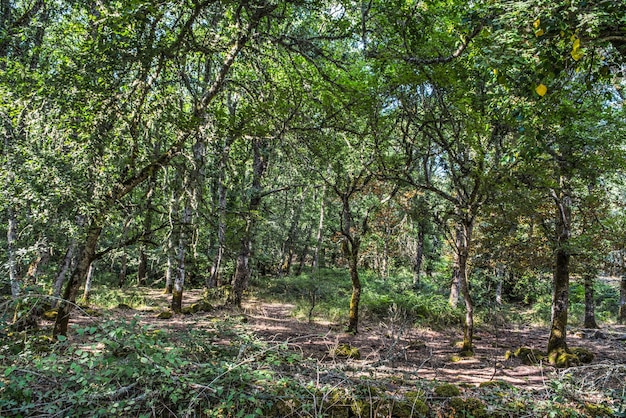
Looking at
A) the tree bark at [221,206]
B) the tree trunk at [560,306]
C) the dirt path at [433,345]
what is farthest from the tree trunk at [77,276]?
the tree trunk at [560,306]

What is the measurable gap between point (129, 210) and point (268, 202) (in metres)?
13.7

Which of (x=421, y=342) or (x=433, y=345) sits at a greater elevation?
(x=421, y=342)

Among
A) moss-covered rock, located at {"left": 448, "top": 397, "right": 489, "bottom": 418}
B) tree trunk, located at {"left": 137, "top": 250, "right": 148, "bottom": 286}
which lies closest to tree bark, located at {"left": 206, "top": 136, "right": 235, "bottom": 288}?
moss-covered rock, located at {"left": 448, "top": 397, "right": 489, "bottom": 418}

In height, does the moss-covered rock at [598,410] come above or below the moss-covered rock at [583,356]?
above

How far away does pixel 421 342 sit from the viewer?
898 cm

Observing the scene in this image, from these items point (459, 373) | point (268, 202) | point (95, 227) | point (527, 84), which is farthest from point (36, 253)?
point (268, 202)

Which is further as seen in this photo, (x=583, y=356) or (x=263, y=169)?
(x=263, y=169)

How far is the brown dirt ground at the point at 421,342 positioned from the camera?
673cm

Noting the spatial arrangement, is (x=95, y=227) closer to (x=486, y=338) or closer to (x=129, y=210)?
(x=129, y=210)

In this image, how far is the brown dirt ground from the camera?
6730 millimetres

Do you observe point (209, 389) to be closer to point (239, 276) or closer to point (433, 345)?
point (433, 345)

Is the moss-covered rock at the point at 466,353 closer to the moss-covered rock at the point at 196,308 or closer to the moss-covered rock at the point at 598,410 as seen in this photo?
the moss-covered rock at the point at 598,410

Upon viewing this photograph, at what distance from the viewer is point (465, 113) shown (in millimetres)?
7168

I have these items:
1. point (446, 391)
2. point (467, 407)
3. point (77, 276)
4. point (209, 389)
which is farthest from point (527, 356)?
point (77, 276)
